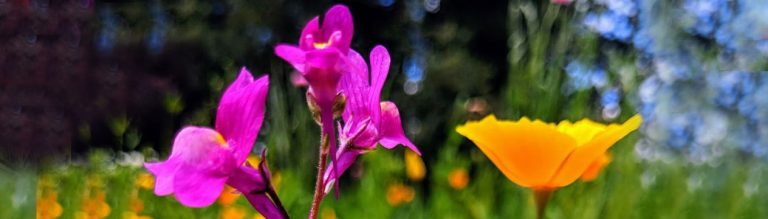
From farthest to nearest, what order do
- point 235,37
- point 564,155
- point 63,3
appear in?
point 235,37
point 63,3
point 564,155

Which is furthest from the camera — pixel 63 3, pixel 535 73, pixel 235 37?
pixel 235 37

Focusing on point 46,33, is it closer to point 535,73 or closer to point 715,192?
point 535,73

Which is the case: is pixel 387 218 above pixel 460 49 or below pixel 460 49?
above

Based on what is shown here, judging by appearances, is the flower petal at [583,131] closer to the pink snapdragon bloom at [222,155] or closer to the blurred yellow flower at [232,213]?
the pink snapdragon bloom at [222,155]

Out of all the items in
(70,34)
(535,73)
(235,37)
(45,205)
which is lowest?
(235,37)

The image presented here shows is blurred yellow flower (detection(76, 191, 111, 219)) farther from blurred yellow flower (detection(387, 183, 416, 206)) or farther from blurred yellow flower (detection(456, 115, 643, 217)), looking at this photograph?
blurred yellow flower (detection(456, 115, 643, 217))

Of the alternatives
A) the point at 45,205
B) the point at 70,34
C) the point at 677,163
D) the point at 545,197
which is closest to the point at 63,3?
the point at 70,34

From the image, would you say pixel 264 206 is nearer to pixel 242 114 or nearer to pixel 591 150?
pixel 242 114

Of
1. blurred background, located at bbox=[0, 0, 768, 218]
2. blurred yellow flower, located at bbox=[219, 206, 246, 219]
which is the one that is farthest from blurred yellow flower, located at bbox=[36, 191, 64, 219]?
blurred yellow flower, located at bbox=[219, 206, 246, 219]

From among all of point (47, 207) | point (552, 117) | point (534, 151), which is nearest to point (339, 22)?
point (534, 151)
